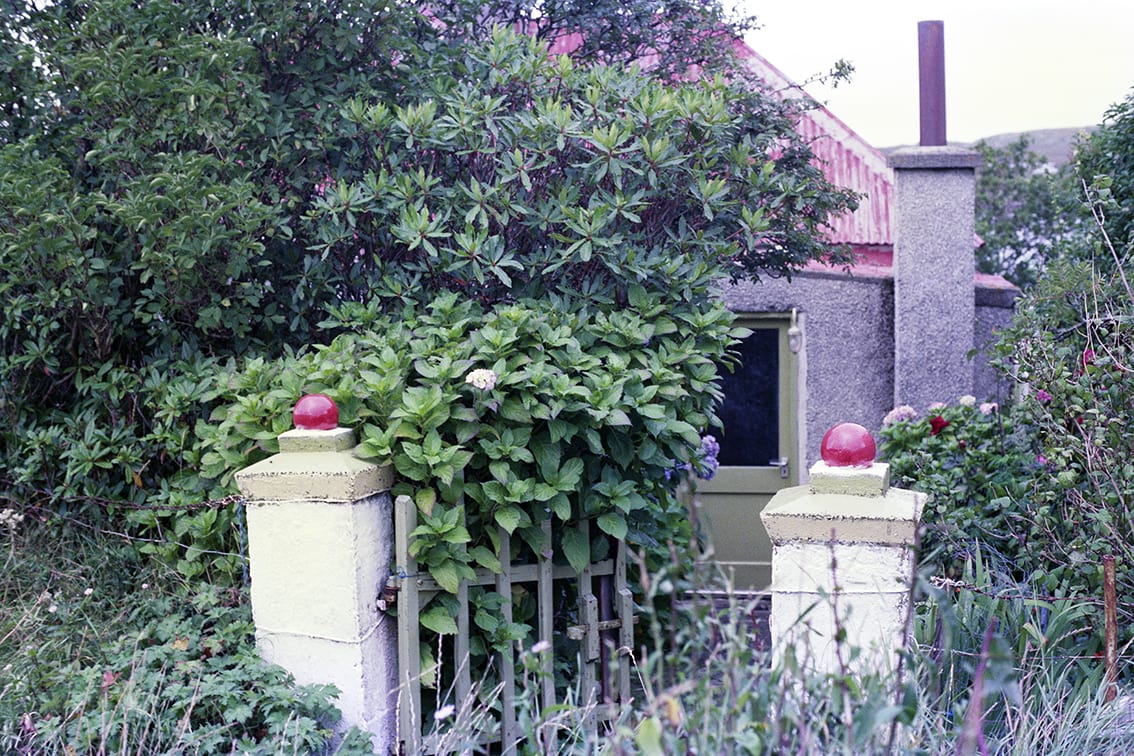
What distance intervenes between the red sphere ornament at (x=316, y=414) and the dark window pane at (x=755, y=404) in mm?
4534

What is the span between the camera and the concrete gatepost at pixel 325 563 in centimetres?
296

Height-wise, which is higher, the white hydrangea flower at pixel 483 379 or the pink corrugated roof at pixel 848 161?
the pink corrugated roof at pixel 848 161

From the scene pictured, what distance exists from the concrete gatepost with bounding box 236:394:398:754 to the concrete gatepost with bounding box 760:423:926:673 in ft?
3.77

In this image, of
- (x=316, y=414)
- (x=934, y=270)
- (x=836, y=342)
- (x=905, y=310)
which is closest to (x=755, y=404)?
(x=836, y=342)

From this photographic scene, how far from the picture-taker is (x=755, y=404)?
7301 millimetres

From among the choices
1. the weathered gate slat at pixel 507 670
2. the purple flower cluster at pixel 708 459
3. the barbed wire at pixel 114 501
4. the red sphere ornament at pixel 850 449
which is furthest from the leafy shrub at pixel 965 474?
the barbed wire at pixel 114 501

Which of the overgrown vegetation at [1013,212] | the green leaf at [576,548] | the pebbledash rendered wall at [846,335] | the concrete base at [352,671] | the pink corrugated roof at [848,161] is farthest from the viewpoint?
the overgrown vegetation at [1013,212]

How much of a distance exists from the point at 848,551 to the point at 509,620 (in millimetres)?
1095

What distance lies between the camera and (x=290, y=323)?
168 inches

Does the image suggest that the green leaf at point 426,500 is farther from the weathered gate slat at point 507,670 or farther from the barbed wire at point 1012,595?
the barbed wire at point 1012,595

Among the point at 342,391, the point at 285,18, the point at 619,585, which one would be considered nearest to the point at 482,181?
the point at 285,18

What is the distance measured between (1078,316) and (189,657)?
3975 mm

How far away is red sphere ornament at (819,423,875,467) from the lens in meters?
2.86

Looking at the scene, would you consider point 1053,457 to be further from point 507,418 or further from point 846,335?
point 846,335
